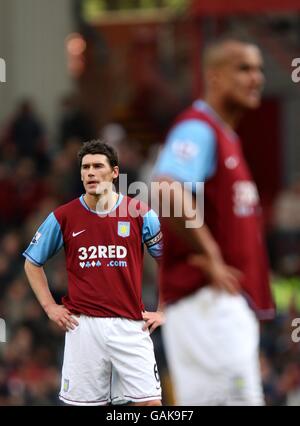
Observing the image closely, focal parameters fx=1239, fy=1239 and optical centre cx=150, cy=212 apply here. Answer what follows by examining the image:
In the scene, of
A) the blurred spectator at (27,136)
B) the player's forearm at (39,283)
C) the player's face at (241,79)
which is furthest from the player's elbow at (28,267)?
the blurred spectator at (27,136)

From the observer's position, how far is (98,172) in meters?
1.83

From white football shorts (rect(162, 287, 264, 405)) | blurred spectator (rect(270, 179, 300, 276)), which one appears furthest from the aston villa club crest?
blurred spectator (rect(270, 179, 300, 276))

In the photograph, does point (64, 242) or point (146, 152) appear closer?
point (64, 242)

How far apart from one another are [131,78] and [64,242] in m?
17.9

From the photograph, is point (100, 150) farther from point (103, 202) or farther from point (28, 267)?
point (28, 267)

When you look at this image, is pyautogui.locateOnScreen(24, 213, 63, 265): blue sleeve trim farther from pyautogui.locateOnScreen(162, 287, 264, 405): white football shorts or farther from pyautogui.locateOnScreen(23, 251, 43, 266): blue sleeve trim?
pyautogui.locateOnScreen(162, 287, 264, 405): white football shorts

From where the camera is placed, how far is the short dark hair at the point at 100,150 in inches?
71.4

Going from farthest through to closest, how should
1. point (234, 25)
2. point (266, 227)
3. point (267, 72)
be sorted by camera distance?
1. point (267, 72)
2. point (234, 25)
3. point (266, 227)

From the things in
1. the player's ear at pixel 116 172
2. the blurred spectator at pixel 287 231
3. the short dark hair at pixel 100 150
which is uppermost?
the short dark hair at pixel 100 150

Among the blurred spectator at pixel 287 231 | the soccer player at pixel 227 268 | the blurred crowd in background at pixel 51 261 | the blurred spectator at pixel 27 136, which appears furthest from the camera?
the blurred spectator at pixel 287 231

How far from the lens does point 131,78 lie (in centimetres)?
1959

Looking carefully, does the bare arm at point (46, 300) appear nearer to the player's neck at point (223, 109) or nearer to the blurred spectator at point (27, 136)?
the player's neck at point (223, 109)

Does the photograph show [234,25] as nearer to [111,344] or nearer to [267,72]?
[267,72]
